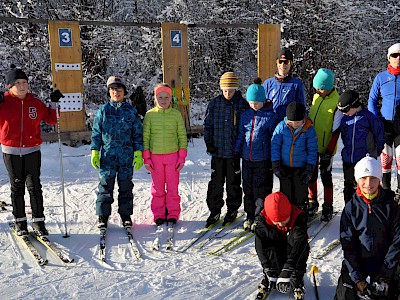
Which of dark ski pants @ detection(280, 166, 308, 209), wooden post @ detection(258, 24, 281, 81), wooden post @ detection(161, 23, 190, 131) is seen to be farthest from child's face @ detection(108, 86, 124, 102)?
wooden post @ detection(258, 24, 281, 81)

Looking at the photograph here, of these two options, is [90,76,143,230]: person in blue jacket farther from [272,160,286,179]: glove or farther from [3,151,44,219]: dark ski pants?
[272,160,286,179]: glove

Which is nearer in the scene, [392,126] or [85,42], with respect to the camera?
[392,126]

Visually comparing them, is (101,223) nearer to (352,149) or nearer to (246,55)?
(352,149)

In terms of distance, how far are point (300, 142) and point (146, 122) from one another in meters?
1.66

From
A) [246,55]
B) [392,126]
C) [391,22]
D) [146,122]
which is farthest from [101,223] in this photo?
[391,22]

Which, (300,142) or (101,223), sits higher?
(300,142)

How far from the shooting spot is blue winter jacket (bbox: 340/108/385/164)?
3.93 m

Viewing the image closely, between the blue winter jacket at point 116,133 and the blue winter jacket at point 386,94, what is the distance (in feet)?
8.97

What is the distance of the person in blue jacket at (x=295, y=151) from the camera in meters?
3.94

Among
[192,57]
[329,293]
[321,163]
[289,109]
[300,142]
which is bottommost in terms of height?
[329,293]

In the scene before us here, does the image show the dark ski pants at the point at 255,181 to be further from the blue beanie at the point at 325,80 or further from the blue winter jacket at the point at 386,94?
the blue winter jacket at the point at 386,94

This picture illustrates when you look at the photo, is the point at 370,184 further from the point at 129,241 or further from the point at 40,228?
the point at 40,228

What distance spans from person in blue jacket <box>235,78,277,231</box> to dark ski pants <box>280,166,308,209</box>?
21cm

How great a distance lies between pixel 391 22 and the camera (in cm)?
1359
